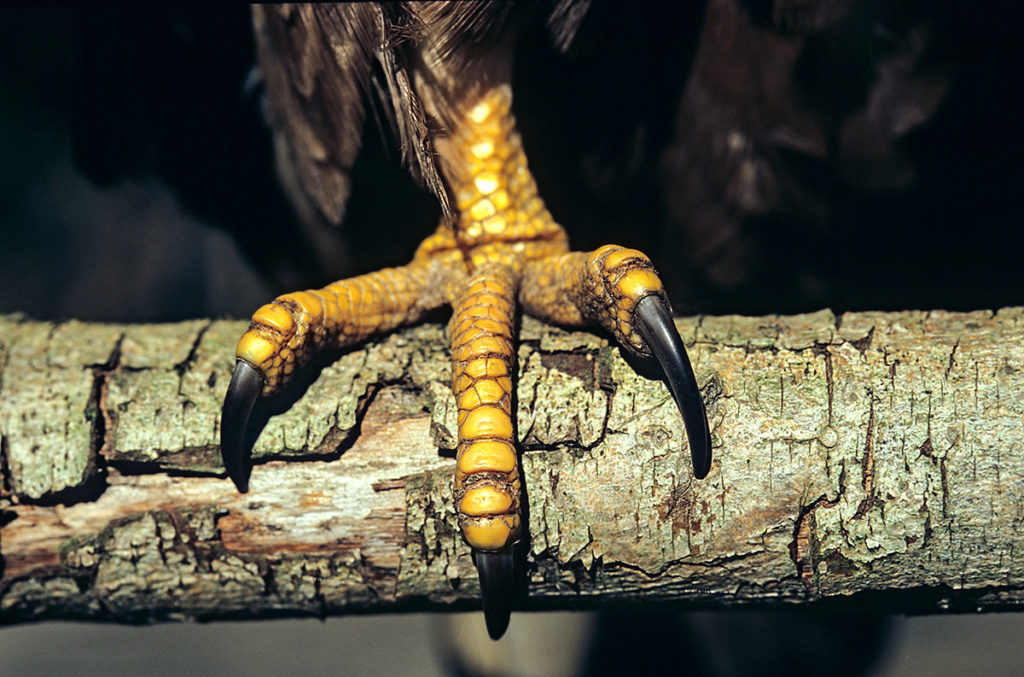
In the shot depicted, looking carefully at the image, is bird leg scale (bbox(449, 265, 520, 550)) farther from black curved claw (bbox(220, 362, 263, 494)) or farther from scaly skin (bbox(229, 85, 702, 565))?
black curved claw (bbox(220, 362, 263, 494))

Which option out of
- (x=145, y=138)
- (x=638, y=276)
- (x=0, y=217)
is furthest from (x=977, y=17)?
(x=0, y=217)

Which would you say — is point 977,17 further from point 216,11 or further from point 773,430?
point 216,11

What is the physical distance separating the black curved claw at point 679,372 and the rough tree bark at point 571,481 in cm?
3

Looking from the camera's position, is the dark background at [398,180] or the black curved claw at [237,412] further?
the dark background at [398,180]

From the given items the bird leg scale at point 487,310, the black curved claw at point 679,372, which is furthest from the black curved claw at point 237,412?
the black curved claw at point 679,372

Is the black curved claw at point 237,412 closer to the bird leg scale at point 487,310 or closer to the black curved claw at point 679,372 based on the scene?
the bird leg scale at point 487,310

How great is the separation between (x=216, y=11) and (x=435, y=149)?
1.57ft

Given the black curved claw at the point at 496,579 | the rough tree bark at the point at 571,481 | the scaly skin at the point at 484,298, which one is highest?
the scaly skin at the point at 484,298

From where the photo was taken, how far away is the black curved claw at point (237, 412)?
2.40ft

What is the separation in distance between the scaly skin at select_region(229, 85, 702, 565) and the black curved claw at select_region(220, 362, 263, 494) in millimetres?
15

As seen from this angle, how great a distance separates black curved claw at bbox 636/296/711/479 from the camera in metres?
0.68

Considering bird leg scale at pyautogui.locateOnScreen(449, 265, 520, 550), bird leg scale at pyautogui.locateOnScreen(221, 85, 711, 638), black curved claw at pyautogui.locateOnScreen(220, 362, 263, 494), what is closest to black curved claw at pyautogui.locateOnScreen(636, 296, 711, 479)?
bird leg scale at pyautogui.locateOnScreen(221, 85, 711, 638)

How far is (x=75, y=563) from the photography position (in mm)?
783

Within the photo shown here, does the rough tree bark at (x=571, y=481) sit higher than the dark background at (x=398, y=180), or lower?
lower
